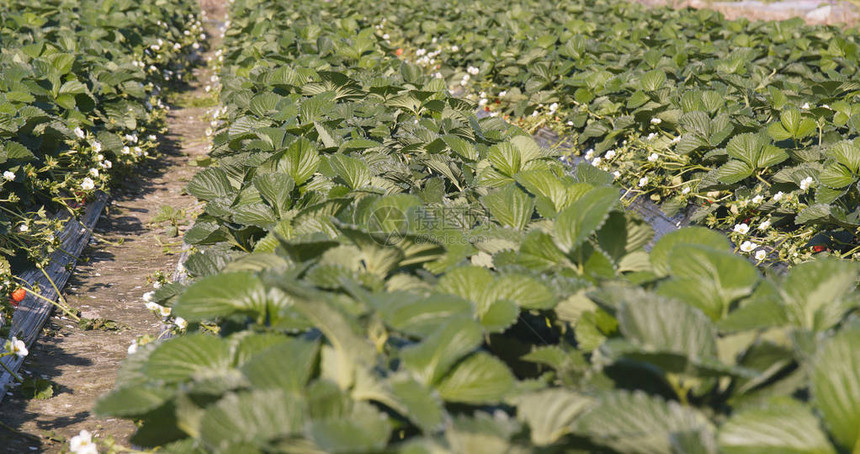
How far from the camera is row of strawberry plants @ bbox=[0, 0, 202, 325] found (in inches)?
152

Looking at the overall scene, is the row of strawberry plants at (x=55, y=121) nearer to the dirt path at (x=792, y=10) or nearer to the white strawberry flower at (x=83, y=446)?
the white strawberry flower at (x=83, y=446)

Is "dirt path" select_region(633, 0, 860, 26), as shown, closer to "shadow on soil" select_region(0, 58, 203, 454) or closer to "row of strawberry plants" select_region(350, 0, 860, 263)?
"row of strawberry plants" select_region(350, 0, 860, 263)

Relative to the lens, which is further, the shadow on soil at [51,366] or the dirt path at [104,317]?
the dirt path at [104,317]

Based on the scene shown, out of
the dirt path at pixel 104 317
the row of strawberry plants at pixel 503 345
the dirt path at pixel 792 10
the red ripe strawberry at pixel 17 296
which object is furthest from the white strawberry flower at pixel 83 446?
the dirt path at pixel 792 10

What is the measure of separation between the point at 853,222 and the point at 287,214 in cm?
250

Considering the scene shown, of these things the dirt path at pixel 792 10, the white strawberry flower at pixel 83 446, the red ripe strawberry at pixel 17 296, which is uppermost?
the white strawberry flower at pixel 83 446

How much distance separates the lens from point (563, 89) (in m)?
5.88

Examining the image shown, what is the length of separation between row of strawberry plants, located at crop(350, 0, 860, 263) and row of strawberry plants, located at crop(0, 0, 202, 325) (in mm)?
3031

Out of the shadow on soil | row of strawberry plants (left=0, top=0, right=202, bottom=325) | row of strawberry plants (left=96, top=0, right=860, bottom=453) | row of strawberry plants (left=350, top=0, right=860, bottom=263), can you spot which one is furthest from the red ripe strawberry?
row of strawberry plants (left=350, top=0, right=860, bottom=263)

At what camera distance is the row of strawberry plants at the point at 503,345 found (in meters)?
0.90

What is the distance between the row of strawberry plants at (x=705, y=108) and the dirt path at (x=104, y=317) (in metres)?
2.87

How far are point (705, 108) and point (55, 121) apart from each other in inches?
157

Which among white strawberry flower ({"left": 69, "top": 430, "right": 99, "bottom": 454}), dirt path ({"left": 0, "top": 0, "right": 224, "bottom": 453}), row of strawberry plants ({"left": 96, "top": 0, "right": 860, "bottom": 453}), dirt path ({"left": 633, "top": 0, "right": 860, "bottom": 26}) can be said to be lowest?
dirt path ({"left": 633, "top": 0, "right": 860, "bottom": 26})

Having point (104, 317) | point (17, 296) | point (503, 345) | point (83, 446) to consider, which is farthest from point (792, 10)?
point (83, 446)
